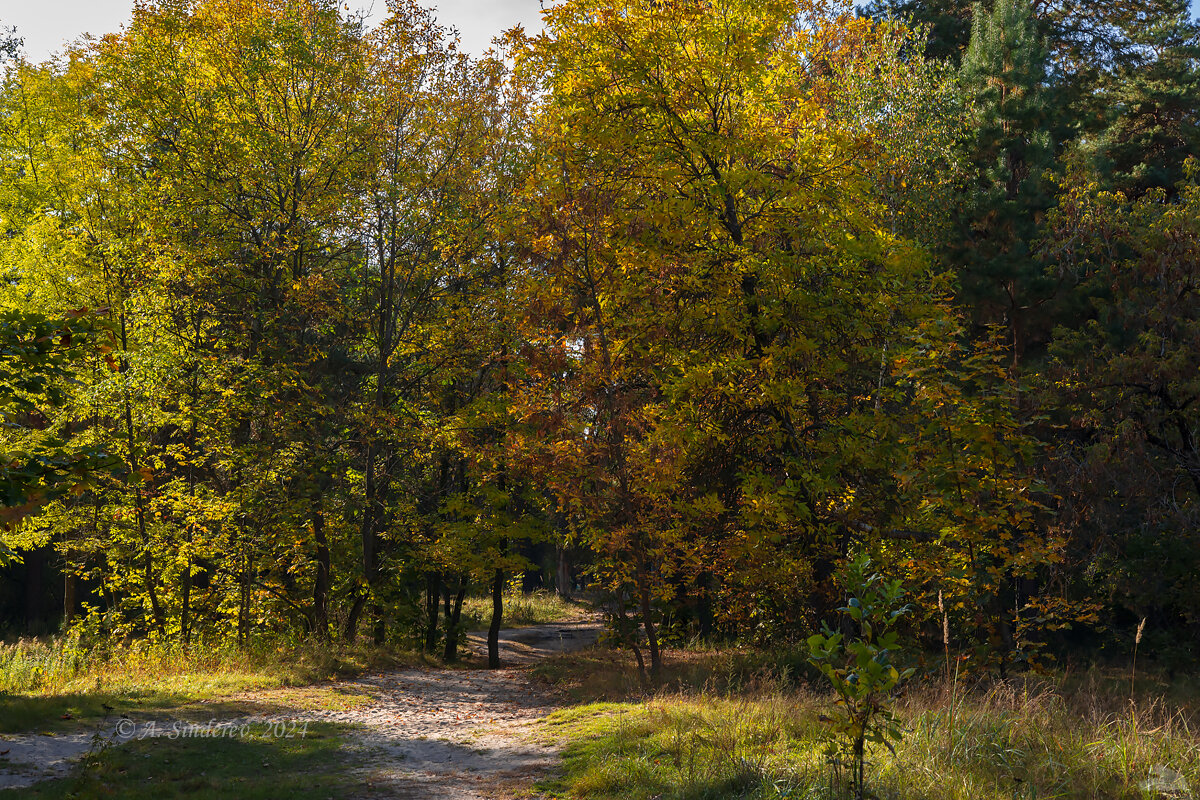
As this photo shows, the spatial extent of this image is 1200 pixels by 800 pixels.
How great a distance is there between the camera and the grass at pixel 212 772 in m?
6.86

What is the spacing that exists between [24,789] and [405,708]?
237 inches

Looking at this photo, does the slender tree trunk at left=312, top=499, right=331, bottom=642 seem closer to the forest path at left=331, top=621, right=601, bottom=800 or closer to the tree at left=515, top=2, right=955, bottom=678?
the forest path at left=331, top=621, right=601, bottom=800

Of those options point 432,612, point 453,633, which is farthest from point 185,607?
point 453,633

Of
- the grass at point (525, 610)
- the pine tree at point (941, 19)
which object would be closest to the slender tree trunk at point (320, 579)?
the grass at point (525, 610)

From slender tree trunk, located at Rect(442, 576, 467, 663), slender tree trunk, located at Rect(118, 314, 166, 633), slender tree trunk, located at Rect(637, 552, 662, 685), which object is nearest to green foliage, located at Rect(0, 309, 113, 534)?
slender tree trunk, located at Rect(637, 552, 662, 685)

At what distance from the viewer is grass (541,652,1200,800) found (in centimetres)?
557

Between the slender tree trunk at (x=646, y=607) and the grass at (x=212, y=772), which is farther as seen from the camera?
the slender tree trunk at (x=646, y=607)

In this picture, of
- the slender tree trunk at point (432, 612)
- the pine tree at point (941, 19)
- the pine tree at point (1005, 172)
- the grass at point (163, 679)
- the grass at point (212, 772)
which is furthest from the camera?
the pine tree at point (941, 19)

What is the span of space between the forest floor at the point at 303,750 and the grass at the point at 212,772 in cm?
1

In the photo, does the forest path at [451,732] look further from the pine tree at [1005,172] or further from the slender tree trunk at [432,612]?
the pine tree at [1005,172]

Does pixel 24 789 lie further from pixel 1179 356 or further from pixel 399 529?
pixel 1179 356

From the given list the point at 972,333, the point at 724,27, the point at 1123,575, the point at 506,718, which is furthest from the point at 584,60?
the point at 1123,575

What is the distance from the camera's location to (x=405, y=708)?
1220 centimetres

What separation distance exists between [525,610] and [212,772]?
24927 mm
